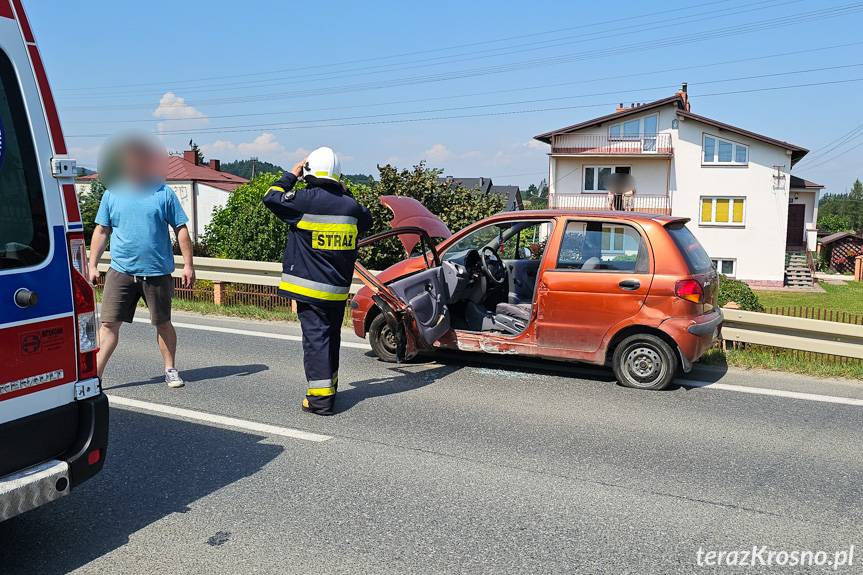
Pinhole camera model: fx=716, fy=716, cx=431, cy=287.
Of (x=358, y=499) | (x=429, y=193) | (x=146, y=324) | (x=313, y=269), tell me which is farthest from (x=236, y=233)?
(x=358, y=499)

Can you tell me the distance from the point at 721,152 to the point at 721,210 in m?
2.99

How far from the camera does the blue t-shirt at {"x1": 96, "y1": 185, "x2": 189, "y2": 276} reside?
5.82 m

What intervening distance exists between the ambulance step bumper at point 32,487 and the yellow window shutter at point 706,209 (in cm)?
3813

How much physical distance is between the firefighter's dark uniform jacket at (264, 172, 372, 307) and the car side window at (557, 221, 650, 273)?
222 cm

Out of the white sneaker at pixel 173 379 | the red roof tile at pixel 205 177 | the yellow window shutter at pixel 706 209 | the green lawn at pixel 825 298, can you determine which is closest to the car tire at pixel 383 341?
the white sneaker at pixel 173 379

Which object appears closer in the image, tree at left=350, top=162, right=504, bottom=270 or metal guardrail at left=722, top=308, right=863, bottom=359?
metal guardrail at left=722, top=308, right=863, bottom=359

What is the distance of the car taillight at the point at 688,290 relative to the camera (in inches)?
248

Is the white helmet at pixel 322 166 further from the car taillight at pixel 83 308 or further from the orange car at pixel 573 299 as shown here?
the car taillight at pixel 83 308

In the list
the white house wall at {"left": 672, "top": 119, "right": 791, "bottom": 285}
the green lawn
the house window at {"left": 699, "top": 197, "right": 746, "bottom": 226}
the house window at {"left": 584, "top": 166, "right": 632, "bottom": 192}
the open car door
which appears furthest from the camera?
the house window at {"left": 584, "top": 166, "right": 632, "bottom": 192}

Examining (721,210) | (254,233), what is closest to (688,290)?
(254,233)

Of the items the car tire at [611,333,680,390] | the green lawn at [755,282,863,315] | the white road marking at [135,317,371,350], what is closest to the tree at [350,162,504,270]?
the white road marking at [135,317,371,350]

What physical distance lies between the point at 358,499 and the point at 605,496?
142 cm

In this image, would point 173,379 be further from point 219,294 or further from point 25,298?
point 219,294

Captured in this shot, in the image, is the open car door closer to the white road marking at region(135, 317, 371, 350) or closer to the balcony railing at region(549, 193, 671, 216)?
the white road marking at region(135, 317, 371, 350)
